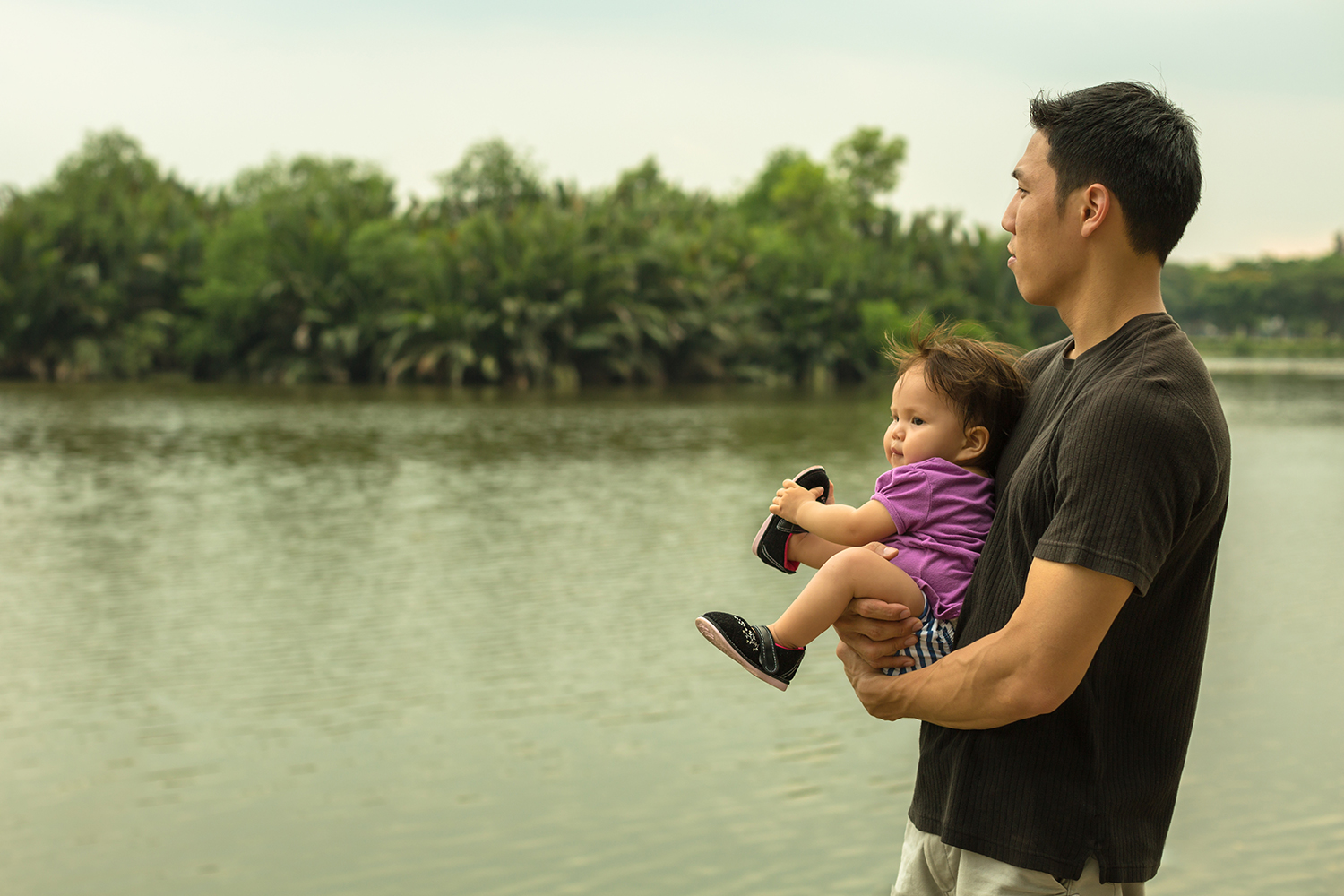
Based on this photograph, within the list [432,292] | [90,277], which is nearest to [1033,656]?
[432,292]

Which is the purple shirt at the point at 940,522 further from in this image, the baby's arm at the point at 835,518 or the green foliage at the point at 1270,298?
the green foliage at the point at 1270,298

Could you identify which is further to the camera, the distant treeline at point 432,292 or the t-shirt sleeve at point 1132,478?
the distant treeline at point 432,292

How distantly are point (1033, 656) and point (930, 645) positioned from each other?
29 cm

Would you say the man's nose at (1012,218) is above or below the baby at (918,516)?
above

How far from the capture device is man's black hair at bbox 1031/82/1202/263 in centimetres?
162

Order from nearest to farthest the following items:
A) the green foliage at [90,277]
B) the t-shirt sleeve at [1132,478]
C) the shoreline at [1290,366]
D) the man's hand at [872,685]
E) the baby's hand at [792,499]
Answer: the t-shirt sleeve at [1132,478] < the man's hand at [872,685] < the baby's hand at [792,499] < the green foliage at [90,277] < the shoreline at [1290,366]

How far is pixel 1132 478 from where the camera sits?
1506 mm

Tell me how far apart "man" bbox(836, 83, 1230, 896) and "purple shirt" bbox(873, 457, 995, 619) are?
0.08m

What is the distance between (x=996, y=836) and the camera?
5.65 feet

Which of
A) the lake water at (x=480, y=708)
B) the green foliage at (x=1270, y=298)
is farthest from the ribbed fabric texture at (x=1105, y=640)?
the green foliage at (x=1270, y=298)

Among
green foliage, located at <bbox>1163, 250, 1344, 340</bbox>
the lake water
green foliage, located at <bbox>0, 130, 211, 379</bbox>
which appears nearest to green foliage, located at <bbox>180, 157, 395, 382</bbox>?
green foliage, located at <bbox>0, 130, 211, 379</bbox>

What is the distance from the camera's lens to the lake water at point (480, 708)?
548 cm

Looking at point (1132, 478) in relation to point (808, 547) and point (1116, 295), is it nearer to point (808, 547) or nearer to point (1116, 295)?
point (1116, 295)

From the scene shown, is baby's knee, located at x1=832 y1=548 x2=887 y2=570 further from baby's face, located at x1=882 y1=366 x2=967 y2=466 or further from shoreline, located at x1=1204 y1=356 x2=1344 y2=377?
shoreline, located at x1=1204 y1=356 x2=1344 y2=377
